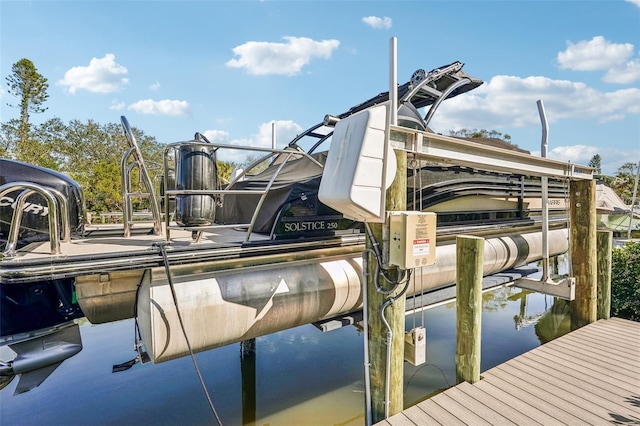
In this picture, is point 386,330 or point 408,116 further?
point 408,116

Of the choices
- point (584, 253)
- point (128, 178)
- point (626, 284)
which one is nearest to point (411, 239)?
point (128, 178)

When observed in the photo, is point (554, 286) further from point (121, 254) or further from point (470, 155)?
point (121, 254)

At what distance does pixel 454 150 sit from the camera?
3092 millimetres

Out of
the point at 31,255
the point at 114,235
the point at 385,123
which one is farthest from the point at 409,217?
the point at 114,235

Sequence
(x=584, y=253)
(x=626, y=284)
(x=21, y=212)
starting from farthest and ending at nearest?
(x=626, y=284) < (x=584, y=253) < (x=21, y=212)

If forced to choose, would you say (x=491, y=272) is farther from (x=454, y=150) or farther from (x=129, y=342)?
(x=129, y=342)

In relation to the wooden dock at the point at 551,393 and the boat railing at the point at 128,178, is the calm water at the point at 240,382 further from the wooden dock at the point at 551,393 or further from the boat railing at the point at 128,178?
the boat railing at the point at 128,178

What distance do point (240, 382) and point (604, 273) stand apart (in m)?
5.37

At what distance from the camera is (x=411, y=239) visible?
2.44 m

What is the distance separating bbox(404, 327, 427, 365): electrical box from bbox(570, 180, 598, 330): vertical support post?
11.2ft

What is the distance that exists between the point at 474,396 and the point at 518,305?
582 centimetres

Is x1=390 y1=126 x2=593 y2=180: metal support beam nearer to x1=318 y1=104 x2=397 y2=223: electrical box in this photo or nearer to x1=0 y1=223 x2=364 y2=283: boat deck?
x1=318 y1=104 x2=397 y2=223: electrical box

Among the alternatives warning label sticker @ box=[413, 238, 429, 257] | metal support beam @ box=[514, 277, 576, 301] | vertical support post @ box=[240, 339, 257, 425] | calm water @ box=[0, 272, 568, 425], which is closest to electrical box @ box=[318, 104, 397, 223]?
warning label sticker @ box=[413, 238, 429, 257]

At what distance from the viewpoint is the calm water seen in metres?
3.86
